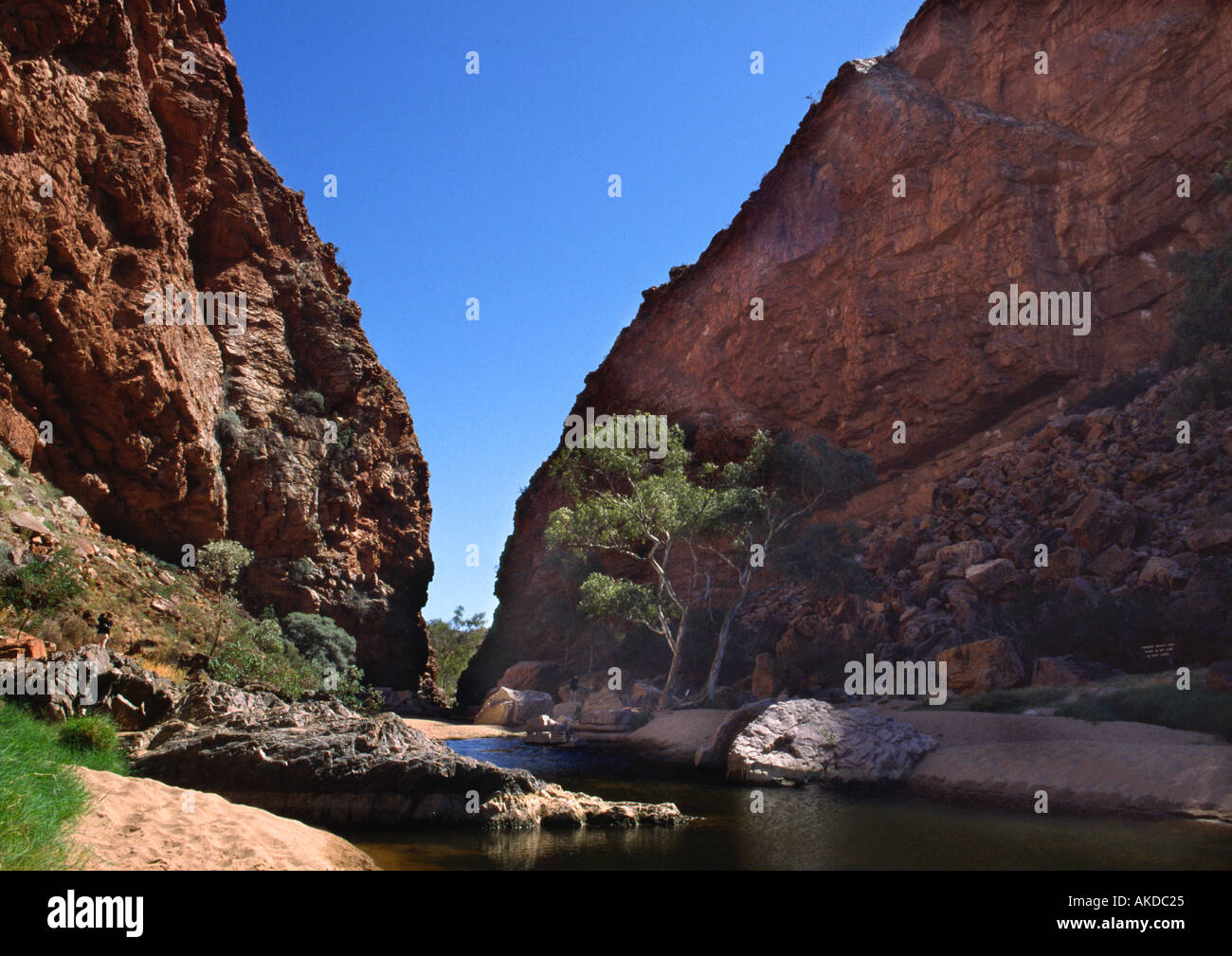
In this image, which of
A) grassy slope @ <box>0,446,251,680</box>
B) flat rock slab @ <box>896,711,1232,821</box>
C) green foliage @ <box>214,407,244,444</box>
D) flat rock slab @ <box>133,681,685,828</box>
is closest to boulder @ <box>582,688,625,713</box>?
grassy slope @ <box>0,446,251,680</box>

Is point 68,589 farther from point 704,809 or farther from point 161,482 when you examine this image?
point 161,482

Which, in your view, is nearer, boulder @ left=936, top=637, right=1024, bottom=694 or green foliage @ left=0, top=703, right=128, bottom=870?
green foliage @ left=0, top=703, right=128, bottom=870

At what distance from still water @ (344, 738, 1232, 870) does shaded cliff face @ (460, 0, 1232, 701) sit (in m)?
27.3

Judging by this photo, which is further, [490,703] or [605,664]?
[605,664]

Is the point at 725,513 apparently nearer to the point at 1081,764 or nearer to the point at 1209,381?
the point at 1209,381

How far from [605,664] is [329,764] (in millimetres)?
32460

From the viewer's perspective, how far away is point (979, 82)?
40531mm

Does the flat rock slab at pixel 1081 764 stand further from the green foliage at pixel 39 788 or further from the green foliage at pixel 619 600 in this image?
the green foliage at pixel 619 600

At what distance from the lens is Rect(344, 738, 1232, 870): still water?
780 cm

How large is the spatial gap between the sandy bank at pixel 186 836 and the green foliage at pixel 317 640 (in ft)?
76.5

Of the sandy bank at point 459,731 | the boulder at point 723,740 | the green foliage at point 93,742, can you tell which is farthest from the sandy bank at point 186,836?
the sandy bank at point 459,731

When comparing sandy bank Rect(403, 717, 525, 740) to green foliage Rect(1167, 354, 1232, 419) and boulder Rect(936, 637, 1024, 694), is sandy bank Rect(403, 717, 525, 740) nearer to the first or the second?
boulder Rect(936, 637, 1024, 694)

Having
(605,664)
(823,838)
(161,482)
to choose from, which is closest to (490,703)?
(605,664)

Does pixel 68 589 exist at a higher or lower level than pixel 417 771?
higher
